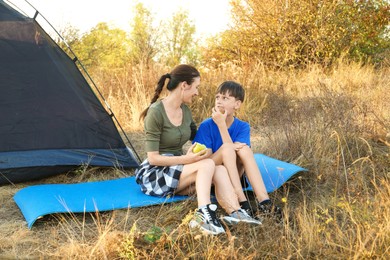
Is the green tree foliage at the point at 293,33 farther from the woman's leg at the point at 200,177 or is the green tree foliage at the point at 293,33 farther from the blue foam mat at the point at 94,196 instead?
the woman's leg at the point at 200,177

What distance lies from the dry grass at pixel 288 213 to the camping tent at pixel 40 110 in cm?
17

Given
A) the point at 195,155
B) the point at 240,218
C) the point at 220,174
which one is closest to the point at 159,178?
the point at 195,155

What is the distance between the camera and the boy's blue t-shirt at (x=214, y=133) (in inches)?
147

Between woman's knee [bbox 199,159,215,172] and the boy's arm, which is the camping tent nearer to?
the boy's arm

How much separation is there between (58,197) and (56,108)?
125 cm

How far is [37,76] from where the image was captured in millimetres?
4711

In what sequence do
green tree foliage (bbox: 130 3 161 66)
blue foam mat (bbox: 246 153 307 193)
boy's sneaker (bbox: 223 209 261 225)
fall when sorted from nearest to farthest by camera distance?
boy's sneaker (bbox: 223 209 261 225), blue foam mat (bbox: 246 153 307 193), green tree foliage (bbox: 130 3 161 66)

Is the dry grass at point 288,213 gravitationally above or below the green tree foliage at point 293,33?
below

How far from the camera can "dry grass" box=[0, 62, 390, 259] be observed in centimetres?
270

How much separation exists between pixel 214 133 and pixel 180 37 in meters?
11.3

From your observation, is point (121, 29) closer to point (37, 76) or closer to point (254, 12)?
point (254, 12)

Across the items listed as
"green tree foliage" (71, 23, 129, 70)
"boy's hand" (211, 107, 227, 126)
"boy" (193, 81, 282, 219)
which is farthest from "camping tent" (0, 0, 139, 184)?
"green tree foliage" (71, 23, 129, 70)

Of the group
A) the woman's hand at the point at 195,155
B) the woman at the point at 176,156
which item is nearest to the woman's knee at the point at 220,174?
the woman at the point at 176,156

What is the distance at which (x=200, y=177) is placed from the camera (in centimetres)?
322
